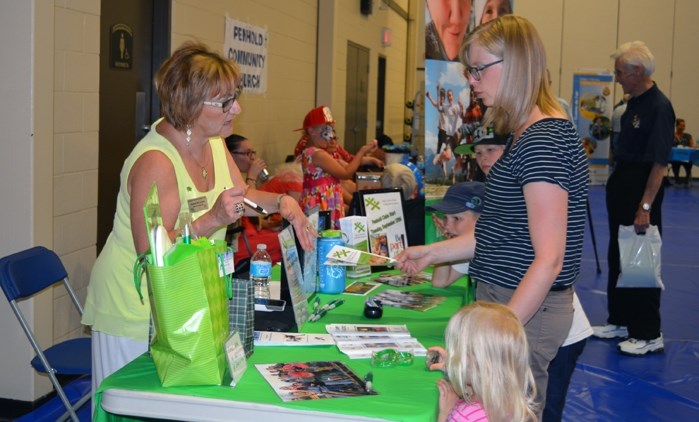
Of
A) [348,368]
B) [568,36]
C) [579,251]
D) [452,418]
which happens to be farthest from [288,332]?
[568,36]

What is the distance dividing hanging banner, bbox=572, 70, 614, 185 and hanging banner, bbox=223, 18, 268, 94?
1101 centimetres

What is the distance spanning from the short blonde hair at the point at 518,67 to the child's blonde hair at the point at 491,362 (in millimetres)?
550

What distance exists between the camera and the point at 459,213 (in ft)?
10.3

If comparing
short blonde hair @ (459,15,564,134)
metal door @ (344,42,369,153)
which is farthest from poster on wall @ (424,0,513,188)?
metal door @ (344,42,369,153)

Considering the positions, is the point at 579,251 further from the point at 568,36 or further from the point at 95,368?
the point at 568,36

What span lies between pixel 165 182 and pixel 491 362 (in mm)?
1023

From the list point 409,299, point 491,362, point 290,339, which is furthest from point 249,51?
point 491,362

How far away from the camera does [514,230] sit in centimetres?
213

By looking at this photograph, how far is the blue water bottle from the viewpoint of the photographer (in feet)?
9.82

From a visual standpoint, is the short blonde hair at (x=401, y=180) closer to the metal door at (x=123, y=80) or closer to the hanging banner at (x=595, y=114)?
the metal door at (x=123, y=80)

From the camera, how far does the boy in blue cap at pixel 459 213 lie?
313 cm

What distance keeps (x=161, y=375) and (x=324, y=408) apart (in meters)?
0.38

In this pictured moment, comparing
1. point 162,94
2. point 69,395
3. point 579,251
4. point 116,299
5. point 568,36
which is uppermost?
point 568,36

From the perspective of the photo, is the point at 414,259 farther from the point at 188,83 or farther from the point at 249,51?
the point at 249,51
